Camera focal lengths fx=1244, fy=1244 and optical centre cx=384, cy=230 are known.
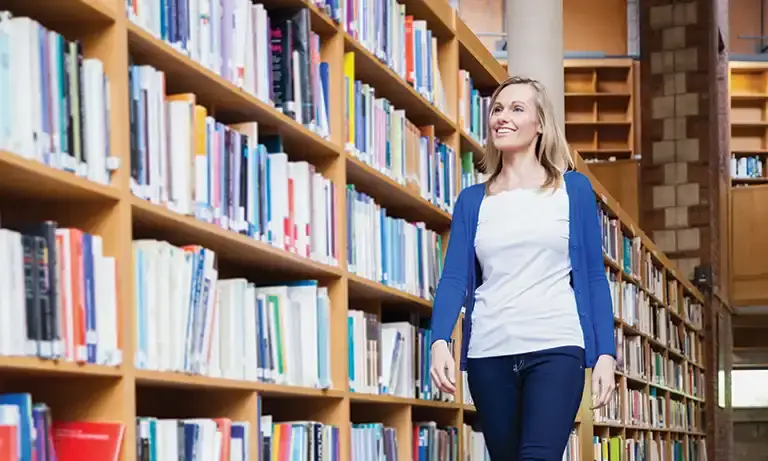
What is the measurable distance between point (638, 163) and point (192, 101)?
33.4ft

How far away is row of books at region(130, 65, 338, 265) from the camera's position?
2344mm

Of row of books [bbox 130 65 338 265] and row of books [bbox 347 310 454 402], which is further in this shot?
row of books [bbox 347 310 454 402]

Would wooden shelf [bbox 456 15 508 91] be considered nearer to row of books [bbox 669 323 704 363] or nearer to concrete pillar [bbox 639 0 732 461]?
row of books [bbox 669 323 704 363]

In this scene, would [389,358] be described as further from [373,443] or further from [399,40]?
[399,40]

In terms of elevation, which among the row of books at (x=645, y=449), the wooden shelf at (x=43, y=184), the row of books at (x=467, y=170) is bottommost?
the row of books at (x=645, y=449)

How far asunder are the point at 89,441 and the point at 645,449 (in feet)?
22.1

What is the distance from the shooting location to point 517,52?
6.18 m

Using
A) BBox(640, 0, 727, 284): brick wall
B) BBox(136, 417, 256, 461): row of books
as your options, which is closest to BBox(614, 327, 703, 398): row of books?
BBox(640, 0, 727, 284): brick wall

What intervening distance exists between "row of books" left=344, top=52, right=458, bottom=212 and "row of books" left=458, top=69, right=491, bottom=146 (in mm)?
A: 191

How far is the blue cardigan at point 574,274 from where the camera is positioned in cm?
296

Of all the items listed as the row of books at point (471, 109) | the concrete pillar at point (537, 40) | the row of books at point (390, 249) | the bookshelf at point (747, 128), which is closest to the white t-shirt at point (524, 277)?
the row of books at point (390, 249)

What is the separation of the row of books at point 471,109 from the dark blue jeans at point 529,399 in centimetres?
170

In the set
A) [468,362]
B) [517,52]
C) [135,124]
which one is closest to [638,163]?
[517,52]

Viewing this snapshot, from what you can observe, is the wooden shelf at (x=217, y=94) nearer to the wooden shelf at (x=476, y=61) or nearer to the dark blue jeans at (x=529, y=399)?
the dark blue jeans at (x=529, y=399)
